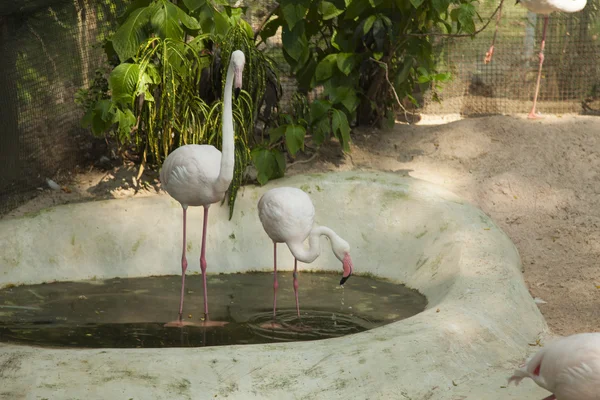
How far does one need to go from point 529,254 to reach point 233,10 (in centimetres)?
322

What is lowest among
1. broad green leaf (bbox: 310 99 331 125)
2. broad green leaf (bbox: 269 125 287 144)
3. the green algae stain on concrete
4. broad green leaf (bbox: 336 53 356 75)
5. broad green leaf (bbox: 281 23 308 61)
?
the green algae stain on concrete

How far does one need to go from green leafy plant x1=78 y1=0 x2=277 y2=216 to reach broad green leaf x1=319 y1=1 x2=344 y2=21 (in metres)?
0.66

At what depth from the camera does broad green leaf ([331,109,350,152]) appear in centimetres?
713

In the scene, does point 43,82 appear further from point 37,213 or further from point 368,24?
point 368,24

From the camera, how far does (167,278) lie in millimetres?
6266

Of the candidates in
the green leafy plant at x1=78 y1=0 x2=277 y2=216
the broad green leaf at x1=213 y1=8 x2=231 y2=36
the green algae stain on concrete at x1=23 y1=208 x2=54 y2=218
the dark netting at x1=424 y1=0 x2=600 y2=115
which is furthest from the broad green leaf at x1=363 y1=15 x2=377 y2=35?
the green algae stain on concrete at x1=23 y1=208 x2=54 y2=218

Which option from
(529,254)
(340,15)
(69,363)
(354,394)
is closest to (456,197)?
(529,254)

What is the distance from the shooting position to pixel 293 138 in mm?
6879

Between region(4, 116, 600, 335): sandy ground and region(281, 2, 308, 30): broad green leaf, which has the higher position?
region(281, 2, 308, 30): broad green leaf

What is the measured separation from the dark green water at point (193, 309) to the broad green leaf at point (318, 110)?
1538 mm

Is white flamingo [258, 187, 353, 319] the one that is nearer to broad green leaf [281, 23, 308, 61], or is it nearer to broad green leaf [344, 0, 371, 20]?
broad green leaf [281, 23, 308, 61]

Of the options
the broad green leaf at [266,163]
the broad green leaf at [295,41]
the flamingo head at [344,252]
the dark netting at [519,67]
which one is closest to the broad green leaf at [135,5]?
the broad green leaf at [295,41]

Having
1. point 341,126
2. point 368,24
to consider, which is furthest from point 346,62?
point 341,126

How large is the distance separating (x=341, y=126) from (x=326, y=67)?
2.07 feet
